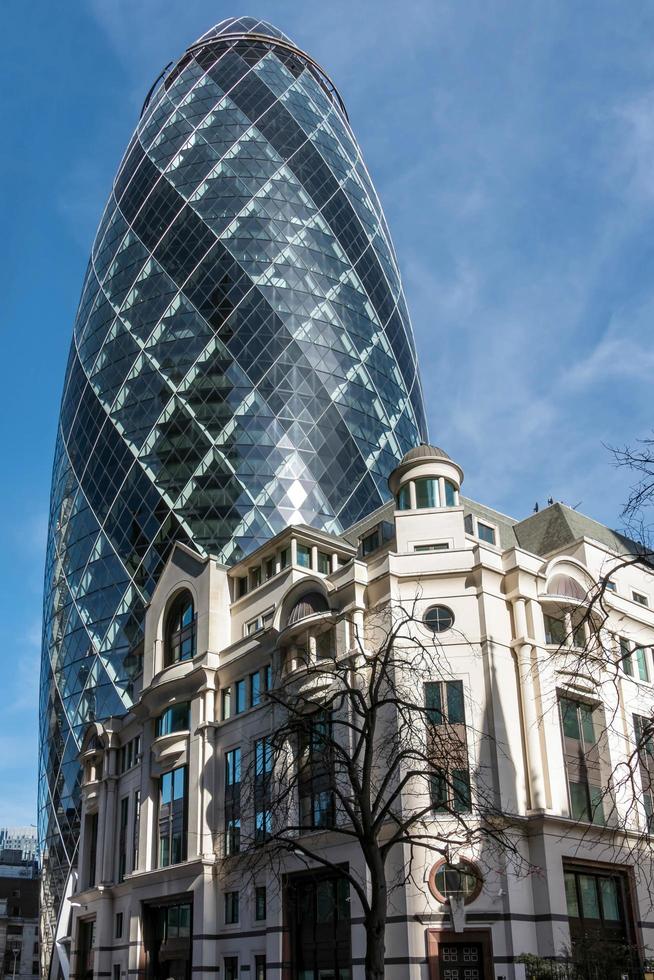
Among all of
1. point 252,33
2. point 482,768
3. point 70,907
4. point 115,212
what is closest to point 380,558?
point 482,768

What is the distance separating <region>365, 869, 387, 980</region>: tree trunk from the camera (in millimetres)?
21078

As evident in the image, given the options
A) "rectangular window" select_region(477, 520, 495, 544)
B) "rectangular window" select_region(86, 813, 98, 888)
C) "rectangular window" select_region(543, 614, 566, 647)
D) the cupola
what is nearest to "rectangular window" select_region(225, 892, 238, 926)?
the cupola

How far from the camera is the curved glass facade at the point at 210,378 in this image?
68.0 m

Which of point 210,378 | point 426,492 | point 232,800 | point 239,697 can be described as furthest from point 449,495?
point 210,378

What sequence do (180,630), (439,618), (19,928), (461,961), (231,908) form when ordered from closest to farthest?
1. (461,961)
2. (439,618)
3. (231,908)
4. (180,630)
5. (19,928)

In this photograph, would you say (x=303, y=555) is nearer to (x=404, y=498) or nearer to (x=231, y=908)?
(x=404, y=498)

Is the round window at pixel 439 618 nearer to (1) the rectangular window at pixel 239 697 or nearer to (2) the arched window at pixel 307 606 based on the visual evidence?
(2) the arched window at pixel 307 606

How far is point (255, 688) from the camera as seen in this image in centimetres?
4019

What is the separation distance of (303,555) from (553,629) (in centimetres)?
1155

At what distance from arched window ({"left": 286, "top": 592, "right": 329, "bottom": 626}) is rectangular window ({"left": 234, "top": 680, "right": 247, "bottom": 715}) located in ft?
14.8

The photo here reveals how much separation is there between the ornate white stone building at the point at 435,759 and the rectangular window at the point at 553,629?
110 mm

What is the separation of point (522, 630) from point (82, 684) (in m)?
42.8

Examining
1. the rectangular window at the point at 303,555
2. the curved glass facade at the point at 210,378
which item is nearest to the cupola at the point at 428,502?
the rectangular window at the point at 303,555

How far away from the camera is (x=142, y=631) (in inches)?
2591
